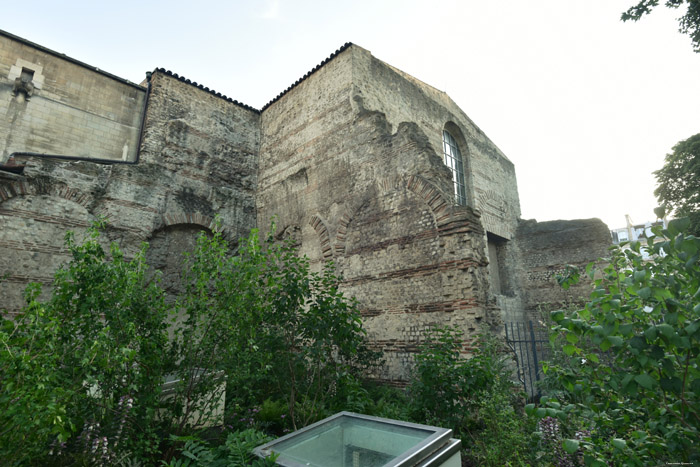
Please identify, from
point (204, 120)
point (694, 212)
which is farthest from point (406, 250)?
point (694, 212)

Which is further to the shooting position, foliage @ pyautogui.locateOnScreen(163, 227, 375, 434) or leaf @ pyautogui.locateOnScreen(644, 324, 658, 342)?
foliage @ pyautogui.locateOnScreen(163, 227, 375, 434)

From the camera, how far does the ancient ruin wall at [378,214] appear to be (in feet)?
21.5

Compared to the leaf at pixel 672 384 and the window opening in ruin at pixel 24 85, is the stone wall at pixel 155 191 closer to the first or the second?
the window opening in ruin at pixel 24 85

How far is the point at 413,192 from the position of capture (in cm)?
727

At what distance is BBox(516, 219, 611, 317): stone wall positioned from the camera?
11930mm

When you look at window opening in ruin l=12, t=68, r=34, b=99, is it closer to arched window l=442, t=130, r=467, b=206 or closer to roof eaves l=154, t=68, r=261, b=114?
roof eaves l=154, t=68, r=261, b=114

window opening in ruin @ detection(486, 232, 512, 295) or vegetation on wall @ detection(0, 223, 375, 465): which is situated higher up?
window opening in ruin @ detection(486, 232, 512, 295)

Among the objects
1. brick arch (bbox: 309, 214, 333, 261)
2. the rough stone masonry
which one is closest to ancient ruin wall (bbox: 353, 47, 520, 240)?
the rough stone masonry

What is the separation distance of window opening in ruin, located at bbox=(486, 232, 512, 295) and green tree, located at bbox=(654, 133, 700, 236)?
508 cm

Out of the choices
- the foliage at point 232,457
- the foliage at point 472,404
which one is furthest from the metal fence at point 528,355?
the foliage at point 232,457

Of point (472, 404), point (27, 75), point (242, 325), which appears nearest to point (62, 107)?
point (27, 75)

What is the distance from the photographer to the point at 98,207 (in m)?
8.46

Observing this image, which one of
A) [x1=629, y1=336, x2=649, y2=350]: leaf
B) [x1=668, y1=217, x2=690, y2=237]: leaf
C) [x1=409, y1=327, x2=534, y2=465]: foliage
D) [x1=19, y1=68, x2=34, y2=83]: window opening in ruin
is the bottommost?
[x1=409, y1=327, x2=534, y2=465]: foliage

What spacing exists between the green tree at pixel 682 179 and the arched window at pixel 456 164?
632 cm
